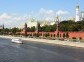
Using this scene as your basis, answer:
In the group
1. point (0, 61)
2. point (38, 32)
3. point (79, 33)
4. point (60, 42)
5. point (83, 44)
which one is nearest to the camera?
point (0, 61)

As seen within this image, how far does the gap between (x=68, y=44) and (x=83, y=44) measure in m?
7.24

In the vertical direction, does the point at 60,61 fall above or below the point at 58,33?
below

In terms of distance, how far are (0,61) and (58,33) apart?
200 feet

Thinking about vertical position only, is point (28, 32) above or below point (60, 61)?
above

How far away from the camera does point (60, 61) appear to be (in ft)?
120

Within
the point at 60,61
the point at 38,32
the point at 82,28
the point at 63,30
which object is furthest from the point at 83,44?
the point at 38,32

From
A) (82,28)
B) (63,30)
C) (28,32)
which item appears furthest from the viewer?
(28,32)

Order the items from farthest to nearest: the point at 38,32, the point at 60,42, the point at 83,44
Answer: the point at 38,32, the point at 60,42, the point at 83,44

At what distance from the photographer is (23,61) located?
36781 mm

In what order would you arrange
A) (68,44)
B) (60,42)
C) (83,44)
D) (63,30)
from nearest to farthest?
(83,44), (68,44), (60,42), (63,30)

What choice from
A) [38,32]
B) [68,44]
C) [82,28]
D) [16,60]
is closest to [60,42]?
[68,44]

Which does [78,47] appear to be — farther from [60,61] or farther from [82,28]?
[82,28]

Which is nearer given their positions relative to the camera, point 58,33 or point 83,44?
point 83,44

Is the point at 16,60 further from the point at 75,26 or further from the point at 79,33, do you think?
the point at 75,26
